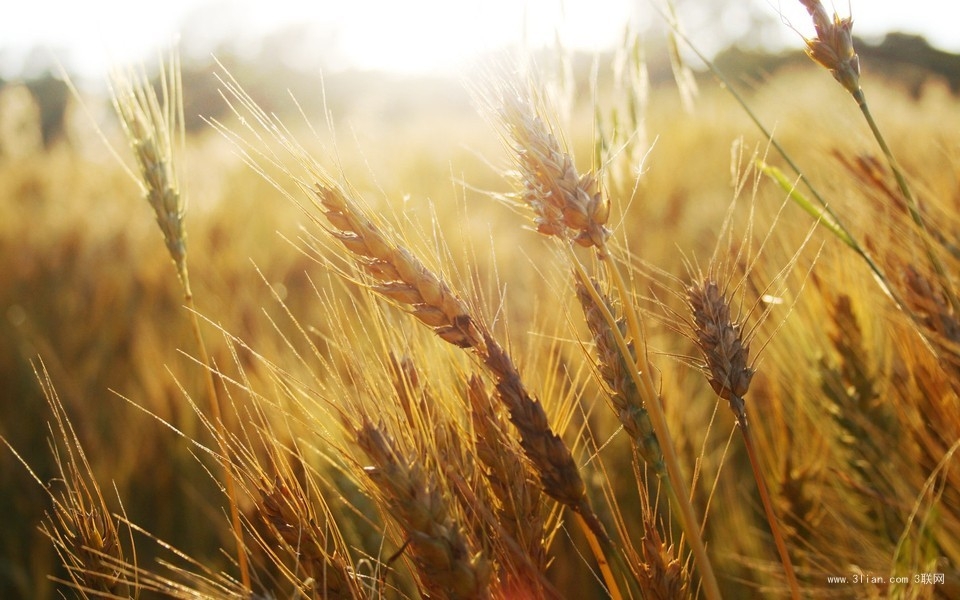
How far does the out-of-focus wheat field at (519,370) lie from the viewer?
2.19ft

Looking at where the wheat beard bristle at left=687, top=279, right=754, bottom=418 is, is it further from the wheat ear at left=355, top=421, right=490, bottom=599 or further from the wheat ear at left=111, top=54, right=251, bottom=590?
the wheat ear at left=111, top=54, right=251, bottom=590

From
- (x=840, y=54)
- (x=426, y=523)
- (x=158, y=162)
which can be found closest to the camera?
(x=426, y=523)

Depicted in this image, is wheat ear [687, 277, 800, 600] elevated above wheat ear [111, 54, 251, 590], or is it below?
below

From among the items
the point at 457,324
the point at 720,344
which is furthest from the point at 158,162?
the point at 720,344

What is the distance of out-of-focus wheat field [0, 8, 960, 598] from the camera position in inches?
26.2

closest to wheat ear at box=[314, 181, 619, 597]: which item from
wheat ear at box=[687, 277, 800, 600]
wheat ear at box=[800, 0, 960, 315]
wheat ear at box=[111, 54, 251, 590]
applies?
wheat ear at box=[687, 277, 800, 600]

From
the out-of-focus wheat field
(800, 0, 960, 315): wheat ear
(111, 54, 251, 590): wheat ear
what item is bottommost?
the out-of-focus wheat field

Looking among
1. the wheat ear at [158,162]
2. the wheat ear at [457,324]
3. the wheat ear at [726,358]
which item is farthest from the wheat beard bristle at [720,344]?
the wheat ear at [158,162]

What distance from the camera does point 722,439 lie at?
5.91ft

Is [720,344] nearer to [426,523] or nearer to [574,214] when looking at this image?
[574,214]

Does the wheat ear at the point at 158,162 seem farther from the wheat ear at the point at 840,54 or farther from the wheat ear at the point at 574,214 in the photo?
the wheat ear at the point at 840,54

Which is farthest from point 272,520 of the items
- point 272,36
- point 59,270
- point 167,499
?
point 272,36

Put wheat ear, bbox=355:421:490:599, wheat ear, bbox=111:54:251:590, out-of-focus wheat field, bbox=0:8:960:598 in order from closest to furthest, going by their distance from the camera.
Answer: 1. wheat ear, bbox=355:421:490:599
2. out-of-focus wheat field, bbox=0:8:960:598
3. wheat ear, bbox=111:54:251:590

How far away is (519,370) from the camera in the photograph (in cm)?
72
